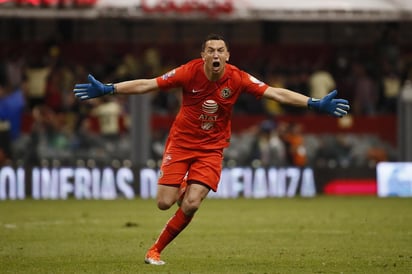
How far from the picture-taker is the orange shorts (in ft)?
38.7

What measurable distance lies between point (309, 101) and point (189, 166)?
4.62ft

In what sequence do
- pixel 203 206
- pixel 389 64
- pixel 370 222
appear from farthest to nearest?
pixel 389 64 → pixel 203 206 → pixel 370 222

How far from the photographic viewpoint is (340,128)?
86.6ft

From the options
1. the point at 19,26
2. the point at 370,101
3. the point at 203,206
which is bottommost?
the point at 203,206

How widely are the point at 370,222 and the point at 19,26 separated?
52.4 ft

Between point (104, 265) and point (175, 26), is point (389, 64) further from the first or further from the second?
point (104, 265)

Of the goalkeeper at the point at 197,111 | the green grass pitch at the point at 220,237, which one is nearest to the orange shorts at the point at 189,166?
the goalkeeper at the point at 197,111

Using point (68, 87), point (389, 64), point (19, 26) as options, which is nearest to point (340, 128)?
point (389, 64)

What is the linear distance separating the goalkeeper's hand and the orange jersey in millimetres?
528

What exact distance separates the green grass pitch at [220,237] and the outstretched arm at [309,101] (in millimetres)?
1524

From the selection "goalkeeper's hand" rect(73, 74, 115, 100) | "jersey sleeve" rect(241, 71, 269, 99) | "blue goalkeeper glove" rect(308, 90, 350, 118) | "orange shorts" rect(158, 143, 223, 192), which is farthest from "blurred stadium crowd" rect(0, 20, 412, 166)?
"blue goalkeeper glove" rect(308, 90, 350, 118)

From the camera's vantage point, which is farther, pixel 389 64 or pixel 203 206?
pixel 389 64

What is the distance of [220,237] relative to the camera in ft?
48.3

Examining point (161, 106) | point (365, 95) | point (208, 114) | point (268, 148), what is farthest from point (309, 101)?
point (365, 95)
